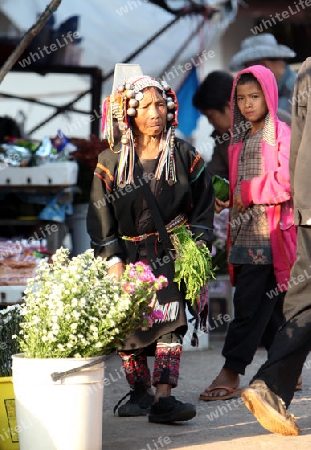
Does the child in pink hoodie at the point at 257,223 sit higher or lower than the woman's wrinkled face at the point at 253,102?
lower

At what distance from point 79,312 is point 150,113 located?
5.06 feet

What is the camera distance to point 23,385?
13.9 ft

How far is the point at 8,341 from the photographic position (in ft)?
15.5

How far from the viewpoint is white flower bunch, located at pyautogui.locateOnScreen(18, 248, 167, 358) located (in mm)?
4215

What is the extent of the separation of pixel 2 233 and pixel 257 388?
4.51 metres

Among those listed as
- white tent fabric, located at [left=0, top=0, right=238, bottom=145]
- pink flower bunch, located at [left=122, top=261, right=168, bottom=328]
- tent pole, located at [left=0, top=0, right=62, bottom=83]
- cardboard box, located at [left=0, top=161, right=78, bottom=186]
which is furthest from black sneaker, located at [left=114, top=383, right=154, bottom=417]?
white tent fabric, located at [left=0, top=0, right=238, bottom=145]

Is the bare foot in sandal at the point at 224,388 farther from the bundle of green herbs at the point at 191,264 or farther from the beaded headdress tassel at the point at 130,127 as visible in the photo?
the beaded headdress tassel at the point at 130,127

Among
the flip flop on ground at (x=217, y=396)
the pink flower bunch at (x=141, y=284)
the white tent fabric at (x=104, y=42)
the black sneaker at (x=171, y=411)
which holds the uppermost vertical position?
the white tent fabric at (x=104, y=42)

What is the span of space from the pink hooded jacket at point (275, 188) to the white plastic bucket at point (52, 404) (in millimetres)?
1929

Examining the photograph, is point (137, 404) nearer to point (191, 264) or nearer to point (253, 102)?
point (191, 264)

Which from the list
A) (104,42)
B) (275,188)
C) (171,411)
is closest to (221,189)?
(275,188)

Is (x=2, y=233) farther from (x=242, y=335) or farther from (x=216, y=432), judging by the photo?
(x=216, y=432)

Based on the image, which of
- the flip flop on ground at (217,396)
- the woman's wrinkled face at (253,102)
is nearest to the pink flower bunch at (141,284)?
the flip flop on ground at (217,396)

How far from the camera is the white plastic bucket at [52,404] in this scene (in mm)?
4195
